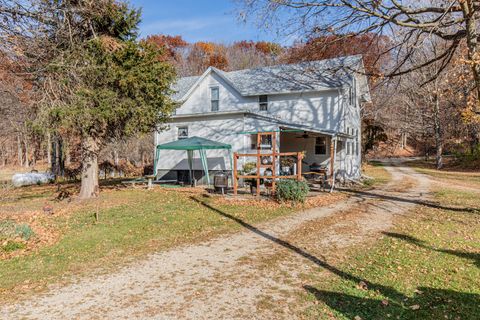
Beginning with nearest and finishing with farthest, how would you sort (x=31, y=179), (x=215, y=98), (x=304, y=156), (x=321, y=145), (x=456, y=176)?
(x=304, y=156) → (x=321, y=145) → (x=215, y=98) → (x=31, y=179) → (x=456, y=176)

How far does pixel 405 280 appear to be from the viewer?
5254 mm

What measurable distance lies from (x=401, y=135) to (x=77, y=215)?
51732mm

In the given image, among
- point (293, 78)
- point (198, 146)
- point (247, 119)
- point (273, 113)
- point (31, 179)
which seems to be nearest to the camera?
point (198, 146)

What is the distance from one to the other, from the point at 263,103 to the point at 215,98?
3.08m

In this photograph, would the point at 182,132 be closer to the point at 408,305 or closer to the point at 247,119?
the point at 247,119

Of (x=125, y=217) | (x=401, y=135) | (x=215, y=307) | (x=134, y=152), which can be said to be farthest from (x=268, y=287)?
(x=401, y=135)

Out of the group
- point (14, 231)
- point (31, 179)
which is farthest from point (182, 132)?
point (14, 231)

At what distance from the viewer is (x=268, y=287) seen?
16.3 feet

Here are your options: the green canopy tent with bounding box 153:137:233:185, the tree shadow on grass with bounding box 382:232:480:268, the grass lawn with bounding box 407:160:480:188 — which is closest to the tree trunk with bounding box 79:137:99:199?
the green canopy tent with bounding box 153:137:233:185

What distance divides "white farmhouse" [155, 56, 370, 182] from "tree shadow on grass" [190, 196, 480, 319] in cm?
1318

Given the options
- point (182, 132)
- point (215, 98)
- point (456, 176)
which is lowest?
point (456, 176)

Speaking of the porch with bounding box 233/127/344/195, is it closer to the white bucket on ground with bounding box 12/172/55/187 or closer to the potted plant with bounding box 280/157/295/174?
the potted plant with bounding box 280/157/295/174

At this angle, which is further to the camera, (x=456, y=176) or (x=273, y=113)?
(x=456, y=176)

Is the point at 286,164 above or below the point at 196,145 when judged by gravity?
below
